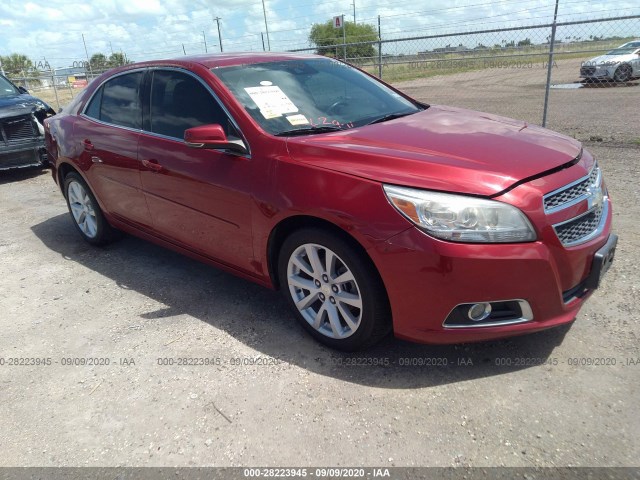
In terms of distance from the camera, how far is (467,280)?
7.88ft

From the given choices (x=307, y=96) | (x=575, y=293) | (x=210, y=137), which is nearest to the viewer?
(x=575, y=293)

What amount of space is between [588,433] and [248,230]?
2.09m

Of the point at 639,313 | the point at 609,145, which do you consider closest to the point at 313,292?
the point at 639,313

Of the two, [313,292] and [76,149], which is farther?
[76,149]

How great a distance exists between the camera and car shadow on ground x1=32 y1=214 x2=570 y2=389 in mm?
2838

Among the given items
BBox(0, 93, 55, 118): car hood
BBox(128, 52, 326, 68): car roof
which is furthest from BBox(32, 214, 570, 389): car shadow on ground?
BBox(0, 93, 55, 118): car hood

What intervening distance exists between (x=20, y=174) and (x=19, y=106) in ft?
4.63

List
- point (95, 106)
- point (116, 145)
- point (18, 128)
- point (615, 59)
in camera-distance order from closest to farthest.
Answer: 1. point (116, 145)
2. point (95, 106)
3. point (18, 128)
4. point (615, 59)

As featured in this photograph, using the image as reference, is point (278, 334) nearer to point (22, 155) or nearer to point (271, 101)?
point (271, 101)

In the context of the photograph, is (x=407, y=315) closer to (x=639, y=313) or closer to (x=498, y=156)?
(x=498, y=156)

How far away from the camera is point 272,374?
9.53 feet

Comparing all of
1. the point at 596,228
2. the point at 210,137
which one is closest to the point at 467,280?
the point at 596,228

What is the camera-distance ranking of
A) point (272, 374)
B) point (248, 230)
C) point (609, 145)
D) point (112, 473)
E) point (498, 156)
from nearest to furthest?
point (112, 473), point (498, 156), point (272, 374), point (248, 230), point (609, 145)

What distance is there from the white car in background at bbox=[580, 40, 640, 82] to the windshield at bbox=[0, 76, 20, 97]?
15637mm
